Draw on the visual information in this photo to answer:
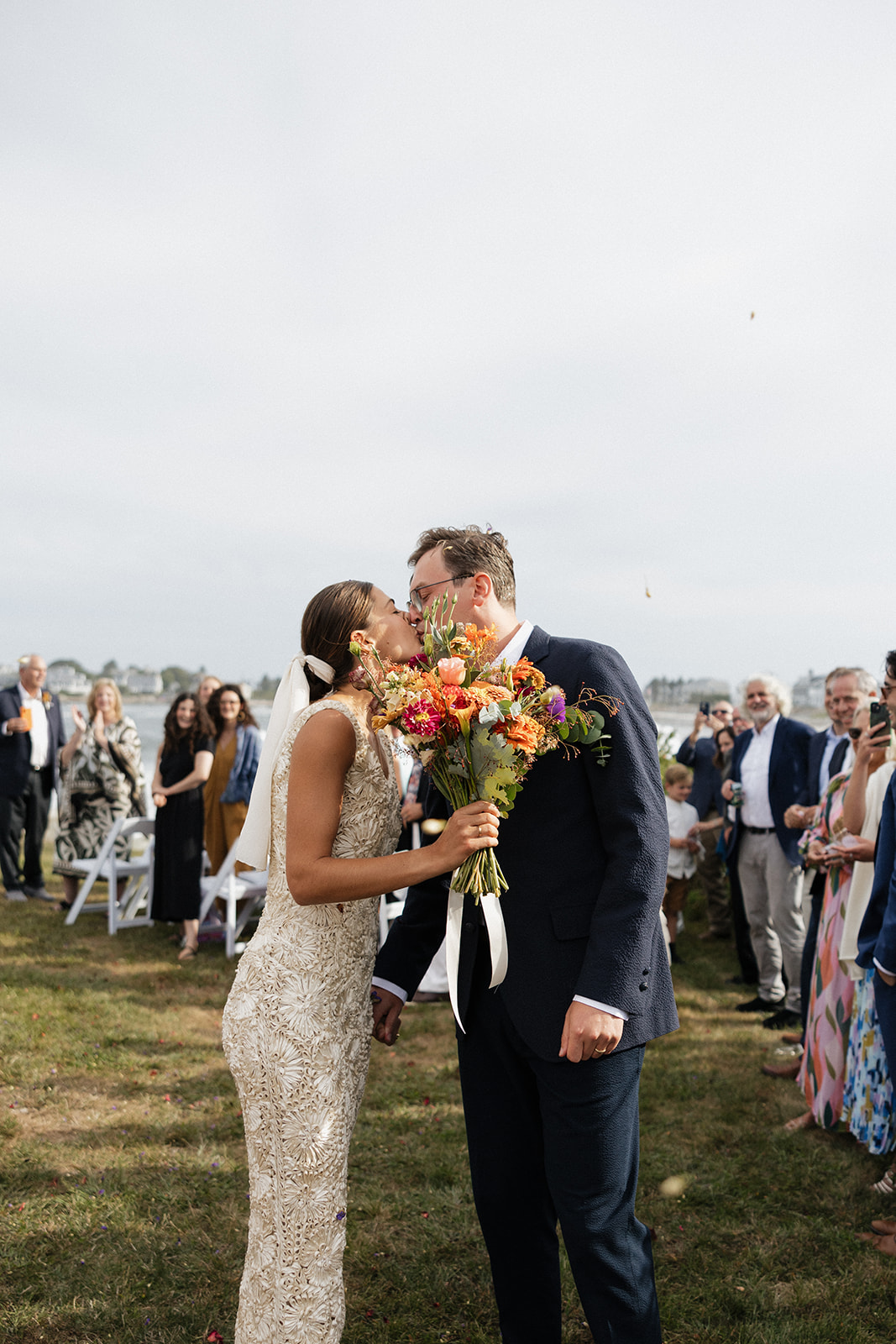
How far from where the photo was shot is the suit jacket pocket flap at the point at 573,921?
2.37 metres

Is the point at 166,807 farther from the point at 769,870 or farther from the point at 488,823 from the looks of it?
the point at 488,823

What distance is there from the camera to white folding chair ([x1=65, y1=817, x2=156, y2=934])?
8.88 meters

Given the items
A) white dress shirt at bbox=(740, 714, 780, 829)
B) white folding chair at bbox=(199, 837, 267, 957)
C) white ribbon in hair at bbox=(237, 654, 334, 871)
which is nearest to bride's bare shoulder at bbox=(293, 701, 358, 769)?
white ribbon in hair at bbox=(237, 654, 334, 871)

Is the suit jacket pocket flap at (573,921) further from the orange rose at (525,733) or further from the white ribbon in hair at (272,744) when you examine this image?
the white ribbon in hair at (272,744)

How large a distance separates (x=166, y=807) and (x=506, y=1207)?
672 centimetres

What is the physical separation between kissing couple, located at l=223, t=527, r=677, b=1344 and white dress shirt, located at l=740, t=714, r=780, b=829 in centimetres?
476

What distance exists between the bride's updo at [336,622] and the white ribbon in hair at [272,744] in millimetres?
29

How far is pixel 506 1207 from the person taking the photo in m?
2.60

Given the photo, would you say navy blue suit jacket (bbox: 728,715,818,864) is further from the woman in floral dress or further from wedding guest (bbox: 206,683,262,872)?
wedding guest (bbox: 206,683,262,872)

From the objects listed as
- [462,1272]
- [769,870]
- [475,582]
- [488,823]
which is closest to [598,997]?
[488,823]

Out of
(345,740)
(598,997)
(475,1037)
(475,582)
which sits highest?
(475,582)

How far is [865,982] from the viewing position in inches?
175

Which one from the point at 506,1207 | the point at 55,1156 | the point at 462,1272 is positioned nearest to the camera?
the point at 506,1207

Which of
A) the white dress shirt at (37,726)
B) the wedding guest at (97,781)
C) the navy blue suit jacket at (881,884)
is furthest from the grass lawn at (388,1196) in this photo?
the white dress shirt at (37,726)
